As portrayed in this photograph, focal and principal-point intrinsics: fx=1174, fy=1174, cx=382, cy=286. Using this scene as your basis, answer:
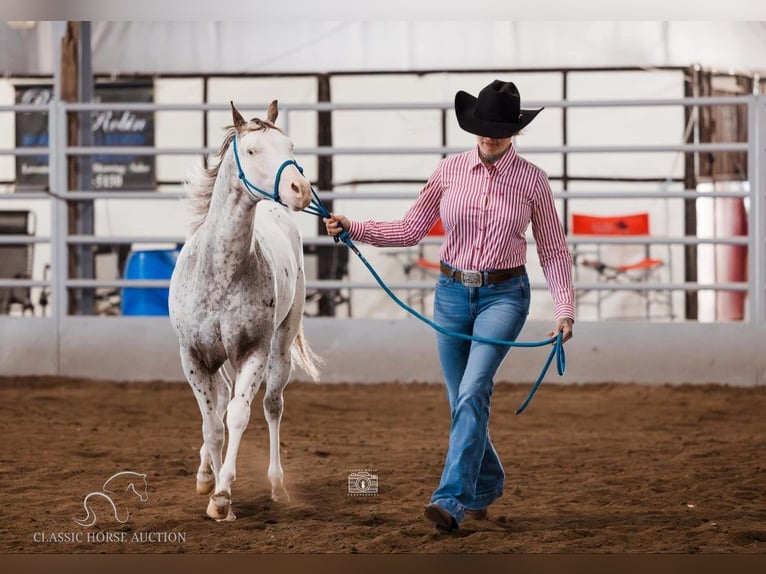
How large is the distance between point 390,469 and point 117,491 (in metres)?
1.05

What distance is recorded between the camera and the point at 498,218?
341cm

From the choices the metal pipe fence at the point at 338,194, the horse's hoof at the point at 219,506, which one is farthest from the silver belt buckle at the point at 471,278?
the metal pipe fence at the point at 338,194

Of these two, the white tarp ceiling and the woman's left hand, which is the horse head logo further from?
the white tarp ceiling

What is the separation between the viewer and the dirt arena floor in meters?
3.50

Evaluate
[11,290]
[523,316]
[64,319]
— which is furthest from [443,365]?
[11,290]

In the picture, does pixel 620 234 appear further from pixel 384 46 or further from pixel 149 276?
pixel 149 276

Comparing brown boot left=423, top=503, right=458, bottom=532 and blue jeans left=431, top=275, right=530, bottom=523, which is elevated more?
blue jeans left=431, top=275, right=530, bottom=523

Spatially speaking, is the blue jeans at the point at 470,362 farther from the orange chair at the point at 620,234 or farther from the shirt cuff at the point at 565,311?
the orange chair at the point at 620,234

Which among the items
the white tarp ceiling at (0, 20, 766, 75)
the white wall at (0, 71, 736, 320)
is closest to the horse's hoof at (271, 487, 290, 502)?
the white tarp ceiling at (0, 20, 766, 75)

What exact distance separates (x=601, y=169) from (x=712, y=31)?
1689mm

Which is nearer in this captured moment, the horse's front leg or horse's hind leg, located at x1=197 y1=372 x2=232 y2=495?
the horse's front leg

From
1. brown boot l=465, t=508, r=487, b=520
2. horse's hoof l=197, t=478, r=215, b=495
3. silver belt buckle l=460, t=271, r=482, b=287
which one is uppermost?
silver belt buckle l=460, t=271, r=482, b=287

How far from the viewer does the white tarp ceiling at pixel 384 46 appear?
592cm
